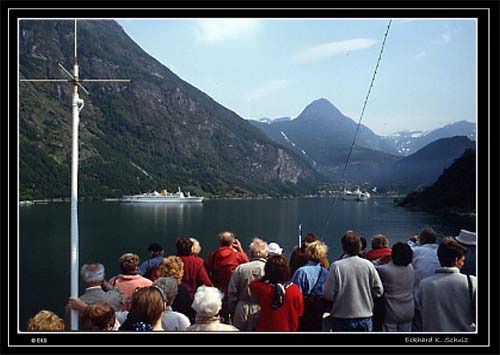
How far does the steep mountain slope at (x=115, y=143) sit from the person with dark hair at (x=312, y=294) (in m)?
108

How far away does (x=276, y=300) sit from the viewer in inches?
145

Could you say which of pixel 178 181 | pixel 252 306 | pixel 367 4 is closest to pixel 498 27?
pixel 367 4

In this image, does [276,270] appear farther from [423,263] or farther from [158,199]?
[158,199]

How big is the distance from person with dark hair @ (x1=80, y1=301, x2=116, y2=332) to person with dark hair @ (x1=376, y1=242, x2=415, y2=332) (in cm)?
225

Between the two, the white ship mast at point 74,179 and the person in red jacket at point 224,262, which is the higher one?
the white ship mast at point 74,179

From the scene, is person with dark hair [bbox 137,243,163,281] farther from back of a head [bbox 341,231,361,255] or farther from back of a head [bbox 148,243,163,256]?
back of a head [bbox 341,231,361,255]

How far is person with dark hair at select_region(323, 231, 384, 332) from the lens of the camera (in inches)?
153

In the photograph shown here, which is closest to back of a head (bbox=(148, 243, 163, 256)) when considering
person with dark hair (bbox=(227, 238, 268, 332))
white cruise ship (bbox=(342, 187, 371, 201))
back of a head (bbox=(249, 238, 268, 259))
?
person with dark hair (bbox=(227, 238, 268, 332))

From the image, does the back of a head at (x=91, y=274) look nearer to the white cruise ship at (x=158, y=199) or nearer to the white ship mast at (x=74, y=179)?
the white ship mast at (x=74, y=179)

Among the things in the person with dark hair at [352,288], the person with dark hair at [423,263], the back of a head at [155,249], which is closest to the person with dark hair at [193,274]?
the back of a head at [155,249]

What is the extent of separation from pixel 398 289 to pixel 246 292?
4.26 feet

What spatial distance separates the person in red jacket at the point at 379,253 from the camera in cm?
469

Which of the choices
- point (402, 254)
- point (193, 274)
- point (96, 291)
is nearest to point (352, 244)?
point (402, 254)

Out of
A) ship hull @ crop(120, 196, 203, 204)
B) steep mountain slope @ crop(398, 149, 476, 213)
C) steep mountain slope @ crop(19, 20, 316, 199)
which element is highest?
steep mountain slope @ crop(19, 20, 316, 199)
